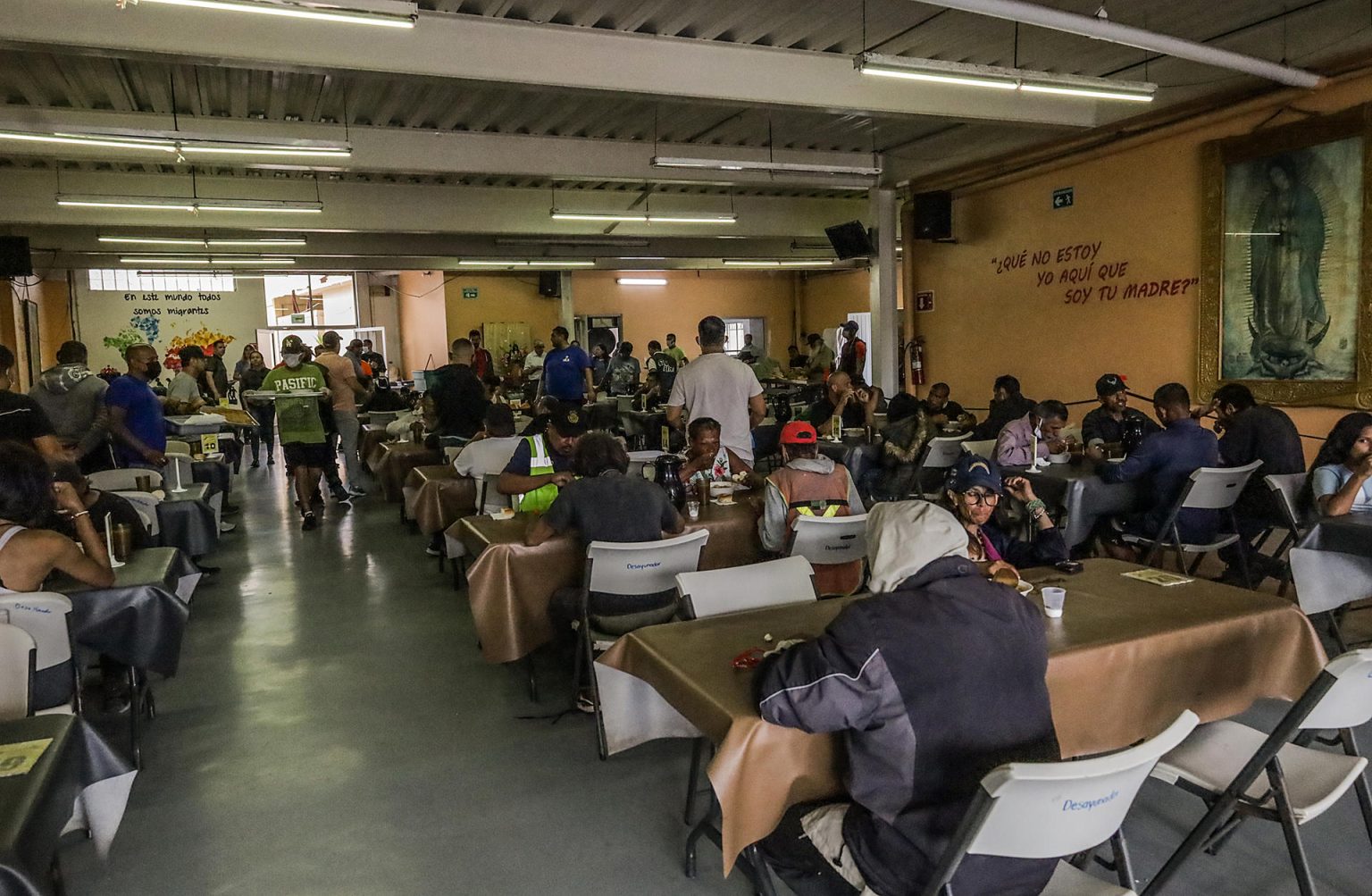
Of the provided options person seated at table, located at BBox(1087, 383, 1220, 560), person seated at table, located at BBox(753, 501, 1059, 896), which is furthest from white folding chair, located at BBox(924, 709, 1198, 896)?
person seated at table, located at BBox(1087, 383, 1220, 560)

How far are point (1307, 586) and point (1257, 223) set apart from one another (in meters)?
4.34

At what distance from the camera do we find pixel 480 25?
5.83 m

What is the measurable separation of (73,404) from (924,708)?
608 centimetres

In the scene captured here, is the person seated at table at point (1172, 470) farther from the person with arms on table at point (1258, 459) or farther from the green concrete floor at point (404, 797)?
the green concrete floor at point (404, 797)

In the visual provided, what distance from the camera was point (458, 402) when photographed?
23.6 feet

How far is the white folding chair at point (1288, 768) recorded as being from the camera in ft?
6.25

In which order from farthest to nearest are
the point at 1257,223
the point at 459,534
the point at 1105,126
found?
the point at 1105,126 → the point at 1257,223 → the point at 459,534

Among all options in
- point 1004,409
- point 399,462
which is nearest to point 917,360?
point 1004,409

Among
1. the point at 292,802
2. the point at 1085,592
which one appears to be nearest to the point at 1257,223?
the point at 1085,592

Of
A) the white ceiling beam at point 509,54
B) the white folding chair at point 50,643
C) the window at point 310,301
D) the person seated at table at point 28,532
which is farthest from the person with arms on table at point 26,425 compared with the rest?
the window at point 310,301

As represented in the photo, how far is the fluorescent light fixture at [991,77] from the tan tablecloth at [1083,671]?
357cm

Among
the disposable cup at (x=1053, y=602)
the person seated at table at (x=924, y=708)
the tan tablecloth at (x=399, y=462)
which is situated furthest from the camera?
the tan tablecloth at (x=399, y=462)

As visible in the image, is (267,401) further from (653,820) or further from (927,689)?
(927,689)

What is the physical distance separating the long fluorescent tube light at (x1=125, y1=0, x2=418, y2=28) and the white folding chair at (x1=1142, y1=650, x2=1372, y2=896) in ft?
14.9
